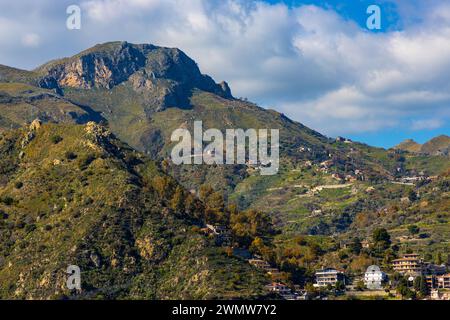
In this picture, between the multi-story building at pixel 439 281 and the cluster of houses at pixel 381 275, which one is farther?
the multi-story building at pixel 439 281

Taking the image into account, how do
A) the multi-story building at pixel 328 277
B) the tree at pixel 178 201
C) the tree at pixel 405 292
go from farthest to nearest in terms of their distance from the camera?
the tree at pixel 178 201
the multi-story building at pixel 328 277
the tree at pixel 405 292

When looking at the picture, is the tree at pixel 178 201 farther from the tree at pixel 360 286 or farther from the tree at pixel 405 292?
the tree at pixel 405 292

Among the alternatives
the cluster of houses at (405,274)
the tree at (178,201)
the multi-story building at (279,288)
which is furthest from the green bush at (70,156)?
the cluster of houses at (405,274)

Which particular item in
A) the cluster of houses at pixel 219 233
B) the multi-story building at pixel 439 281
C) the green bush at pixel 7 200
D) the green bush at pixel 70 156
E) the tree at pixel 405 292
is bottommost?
the tree at pixel 405 292

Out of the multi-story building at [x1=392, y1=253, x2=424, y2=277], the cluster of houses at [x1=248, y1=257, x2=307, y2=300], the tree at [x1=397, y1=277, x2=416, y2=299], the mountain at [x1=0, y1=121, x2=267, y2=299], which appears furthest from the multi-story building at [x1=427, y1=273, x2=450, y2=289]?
the mountain at [x1=0, y1=121, x2=267, y2=299]

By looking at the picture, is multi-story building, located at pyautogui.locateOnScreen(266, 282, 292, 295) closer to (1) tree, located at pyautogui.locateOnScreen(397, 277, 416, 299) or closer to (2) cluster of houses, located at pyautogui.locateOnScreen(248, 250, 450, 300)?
(2) cluster of houses, located at pyautogui.locateOnScreen(248, 250, 450, 300)

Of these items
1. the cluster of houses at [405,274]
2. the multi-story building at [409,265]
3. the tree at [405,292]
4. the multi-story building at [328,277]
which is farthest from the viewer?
the multi-story building at [409,265]

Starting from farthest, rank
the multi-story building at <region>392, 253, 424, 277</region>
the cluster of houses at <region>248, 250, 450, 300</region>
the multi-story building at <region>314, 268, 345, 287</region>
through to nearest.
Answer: the multi-story building at <region>392, 253, 424, 277</region>
the multi-story building at <region>314, 268, 345, 287</region>
the cluster of houses at <region>248, 250, 450, 300</region>
